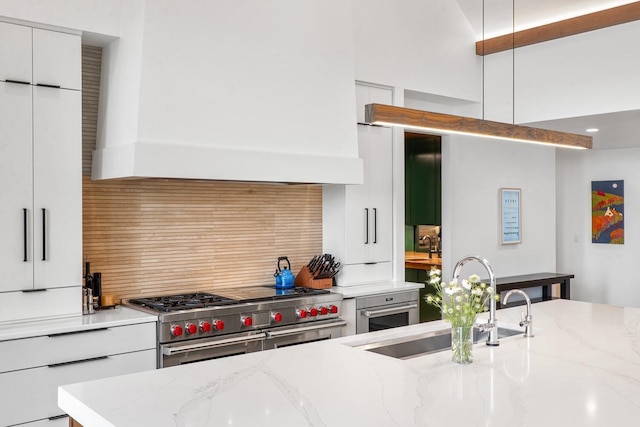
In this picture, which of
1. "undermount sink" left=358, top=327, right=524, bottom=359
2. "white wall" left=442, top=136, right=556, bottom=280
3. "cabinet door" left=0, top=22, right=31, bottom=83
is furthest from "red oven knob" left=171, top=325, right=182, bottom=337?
"white wall" left=442, top=136, right=556, bottom=280

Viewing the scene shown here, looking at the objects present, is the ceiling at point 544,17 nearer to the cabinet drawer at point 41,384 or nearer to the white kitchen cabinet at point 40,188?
the white kitchen cabinet at point 40,188

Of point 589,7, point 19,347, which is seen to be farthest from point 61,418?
point 589,7

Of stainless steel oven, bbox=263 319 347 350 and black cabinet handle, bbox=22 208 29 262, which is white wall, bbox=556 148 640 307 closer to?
stainless steel oven, bbox=263 319 347 350

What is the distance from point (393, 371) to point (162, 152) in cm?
203

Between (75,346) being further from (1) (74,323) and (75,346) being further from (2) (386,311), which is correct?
(2) (386,311)

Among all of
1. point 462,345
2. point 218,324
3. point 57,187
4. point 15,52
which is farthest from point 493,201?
point 15,52

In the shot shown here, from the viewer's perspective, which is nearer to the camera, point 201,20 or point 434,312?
point 201,20

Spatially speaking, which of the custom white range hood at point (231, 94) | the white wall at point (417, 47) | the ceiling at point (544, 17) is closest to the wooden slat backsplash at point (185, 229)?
the custom white range hood at point (231, 94)

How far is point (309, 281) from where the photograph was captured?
16.3 ft

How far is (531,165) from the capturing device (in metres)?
7.42

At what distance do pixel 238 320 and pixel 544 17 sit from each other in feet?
13.0

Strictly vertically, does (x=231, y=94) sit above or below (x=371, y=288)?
above

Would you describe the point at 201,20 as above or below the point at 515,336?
above

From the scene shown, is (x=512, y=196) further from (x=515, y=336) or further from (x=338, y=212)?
(x=515, y=336)
